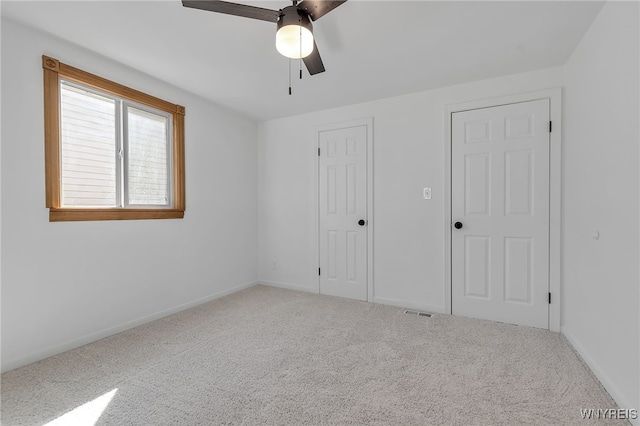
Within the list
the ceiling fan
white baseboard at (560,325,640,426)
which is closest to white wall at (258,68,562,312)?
white baseboard at (560,325,640,426)

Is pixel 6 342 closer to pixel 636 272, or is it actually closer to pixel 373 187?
pixel 373 187

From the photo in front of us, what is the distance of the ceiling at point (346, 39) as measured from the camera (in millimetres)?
1843

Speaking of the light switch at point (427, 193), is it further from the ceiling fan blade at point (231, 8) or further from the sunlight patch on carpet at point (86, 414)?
the sunlight patch on carpet at point (86, 414)

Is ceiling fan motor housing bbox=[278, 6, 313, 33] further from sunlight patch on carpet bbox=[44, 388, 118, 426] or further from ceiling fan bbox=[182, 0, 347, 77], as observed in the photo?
sunlight patch on carpet bbox=[44, 388, 118, 426]

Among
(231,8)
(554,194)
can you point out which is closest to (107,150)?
(231,8)

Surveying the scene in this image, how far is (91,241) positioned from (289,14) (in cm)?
235

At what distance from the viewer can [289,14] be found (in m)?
1.54

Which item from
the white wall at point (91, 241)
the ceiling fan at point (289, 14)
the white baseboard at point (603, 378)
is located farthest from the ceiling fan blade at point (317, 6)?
the white baseboard at point (603, 378)

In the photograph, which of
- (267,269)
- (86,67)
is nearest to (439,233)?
(267,269)

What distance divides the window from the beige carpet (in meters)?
1.16

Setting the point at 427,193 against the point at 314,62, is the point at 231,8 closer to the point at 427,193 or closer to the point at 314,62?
the point at 314,62

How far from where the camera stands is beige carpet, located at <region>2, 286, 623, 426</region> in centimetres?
156

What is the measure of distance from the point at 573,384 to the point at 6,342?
3.75 meters

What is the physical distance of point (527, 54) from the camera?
236 centimetres
